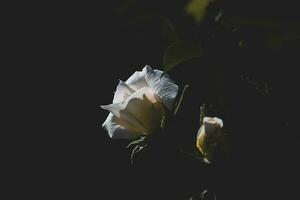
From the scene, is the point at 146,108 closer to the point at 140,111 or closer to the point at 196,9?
the point at 140,111

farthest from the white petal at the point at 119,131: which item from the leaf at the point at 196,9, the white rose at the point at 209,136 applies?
the leaf at the point at 196,9

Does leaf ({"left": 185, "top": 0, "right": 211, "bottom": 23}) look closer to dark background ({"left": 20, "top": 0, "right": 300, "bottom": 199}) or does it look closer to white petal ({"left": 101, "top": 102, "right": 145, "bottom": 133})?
dark background ({"left": 20, "top": 0, "right": 300, "bottom": 199})

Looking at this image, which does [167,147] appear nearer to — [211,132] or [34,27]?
[211,132]

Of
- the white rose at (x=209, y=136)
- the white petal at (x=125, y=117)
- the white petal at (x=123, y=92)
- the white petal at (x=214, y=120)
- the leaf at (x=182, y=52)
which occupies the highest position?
the leaf at (x=182, y=52)

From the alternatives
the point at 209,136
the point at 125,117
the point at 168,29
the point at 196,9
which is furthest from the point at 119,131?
the point at 196,9

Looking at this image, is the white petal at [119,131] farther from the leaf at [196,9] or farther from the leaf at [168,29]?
the leaf at [196,9]

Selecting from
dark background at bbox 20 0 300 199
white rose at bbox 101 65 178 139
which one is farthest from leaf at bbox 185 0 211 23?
white rose at bbox 101 65 178 139
